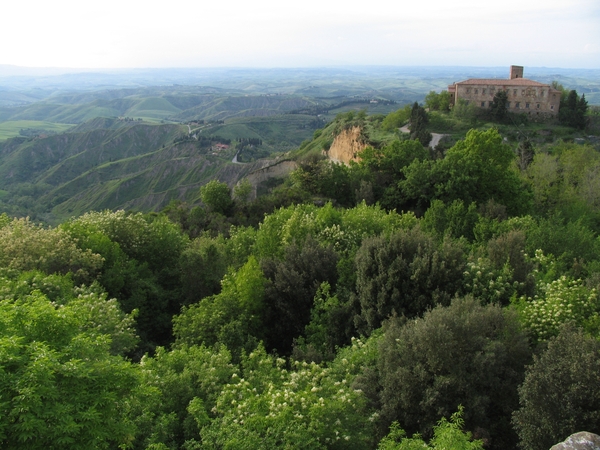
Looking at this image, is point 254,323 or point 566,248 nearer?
point 254,323

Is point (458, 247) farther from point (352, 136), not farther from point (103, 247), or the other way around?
point (352, 136)

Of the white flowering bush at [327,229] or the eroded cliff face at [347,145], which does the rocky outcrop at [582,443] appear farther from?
the eroded cliff face at [347,145]

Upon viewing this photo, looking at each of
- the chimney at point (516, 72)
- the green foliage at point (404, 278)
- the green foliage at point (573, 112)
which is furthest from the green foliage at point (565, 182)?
the chimney at point (516, 72)

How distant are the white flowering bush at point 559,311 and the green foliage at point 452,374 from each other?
7.10ft

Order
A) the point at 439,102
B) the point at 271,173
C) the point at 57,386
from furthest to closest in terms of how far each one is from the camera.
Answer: the point at 439,102, the point at 271,173, the point at 57,386

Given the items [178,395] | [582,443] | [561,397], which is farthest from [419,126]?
[582,443]

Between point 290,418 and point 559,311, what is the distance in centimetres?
1118

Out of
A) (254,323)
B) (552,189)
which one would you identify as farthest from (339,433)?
(552,189)

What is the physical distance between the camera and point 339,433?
34.9ft

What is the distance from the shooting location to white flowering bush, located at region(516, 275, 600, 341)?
15.5m

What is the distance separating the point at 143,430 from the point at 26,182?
19947cm

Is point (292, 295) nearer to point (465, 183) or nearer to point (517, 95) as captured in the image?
point (465, 183)

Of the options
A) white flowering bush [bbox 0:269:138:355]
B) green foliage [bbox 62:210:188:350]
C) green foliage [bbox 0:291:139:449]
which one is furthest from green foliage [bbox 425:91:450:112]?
green foliage [bbox 0:291:139:449]

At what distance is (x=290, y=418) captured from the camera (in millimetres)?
10562
